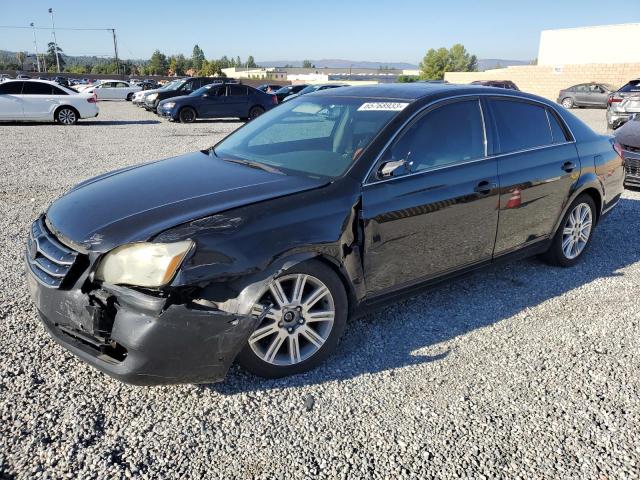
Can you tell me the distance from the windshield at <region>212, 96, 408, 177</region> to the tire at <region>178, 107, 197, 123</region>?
1579cm

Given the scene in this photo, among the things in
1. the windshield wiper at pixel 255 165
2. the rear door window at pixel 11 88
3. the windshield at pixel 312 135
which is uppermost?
the rear door window at pixel 11 88

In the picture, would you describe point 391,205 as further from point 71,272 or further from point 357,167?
point 71,272

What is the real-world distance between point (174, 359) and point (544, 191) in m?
3.25

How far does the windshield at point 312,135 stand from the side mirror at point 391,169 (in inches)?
7.6

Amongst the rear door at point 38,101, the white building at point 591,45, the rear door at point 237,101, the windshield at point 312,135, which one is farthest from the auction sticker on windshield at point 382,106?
the white building at point 591,45

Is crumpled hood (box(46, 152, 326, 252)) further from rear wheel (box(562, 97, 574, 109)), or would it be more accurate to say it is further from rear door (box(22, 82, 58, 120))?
rear wheel (box(562, 97, 574, 109))

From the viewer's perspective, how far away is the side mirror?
3379 mm

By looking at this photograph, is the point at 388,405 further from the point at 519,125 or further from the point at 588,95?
the point at 588,95

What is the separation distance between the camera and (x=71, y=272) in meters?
2.76

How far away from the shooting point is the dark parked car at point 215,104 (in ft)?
63.7

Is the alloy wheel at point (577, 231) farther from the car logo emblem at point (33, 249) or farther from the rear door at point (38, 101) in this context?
the rear door at point (38, 101)

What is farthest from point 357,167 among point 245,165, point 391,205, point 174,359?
point 174,359

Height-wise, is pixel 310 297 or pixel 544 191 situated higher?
pixel 544 191

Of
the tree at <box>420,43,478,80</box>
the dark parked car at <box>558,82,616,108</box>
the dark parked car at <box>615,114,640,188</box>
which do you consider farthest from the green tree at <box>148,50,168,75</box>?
the dark parked car at <box>615,114,640,188</box>
